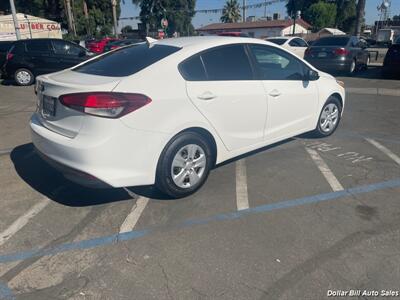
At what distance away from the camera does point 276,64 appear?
15.2ft

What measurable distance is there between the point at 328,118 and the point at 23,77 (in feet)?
35.5

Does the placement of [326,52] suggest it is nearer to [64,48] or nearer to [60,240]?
[64,48]

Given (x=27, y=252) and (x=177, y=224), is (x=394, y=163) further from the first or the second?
(x=27, y=252)

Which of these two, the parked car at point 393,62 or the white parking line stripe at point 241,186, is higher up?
the parked car at point 393,62

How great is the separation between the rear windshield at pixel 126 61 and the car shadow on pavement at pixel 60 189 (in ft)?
4.27

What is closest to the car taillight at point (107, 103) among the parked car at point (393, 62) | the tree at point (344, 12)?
the parked car at point (393, 62)

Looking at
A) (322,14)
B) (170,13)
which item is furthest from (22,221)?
(322,14)

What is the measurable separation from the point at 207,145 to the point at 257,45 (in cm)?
149

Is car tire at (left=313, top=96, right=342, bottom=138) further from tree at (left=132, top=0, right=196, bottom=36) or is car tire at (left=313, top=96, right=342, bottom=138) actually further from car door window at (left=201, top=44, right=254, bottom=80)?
tree at (left=132, top=0, right=196, bottom=36)

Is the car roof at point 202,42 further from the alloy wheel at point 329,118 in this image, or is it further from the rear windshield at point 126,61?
the alloy wheel at point 329,118

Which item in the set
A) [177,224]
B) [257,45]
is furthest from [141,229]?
[257,45]

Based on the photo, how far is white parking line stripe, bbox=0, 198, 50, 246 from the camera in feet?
10.3

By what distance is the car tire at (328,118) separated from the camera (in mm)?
5547

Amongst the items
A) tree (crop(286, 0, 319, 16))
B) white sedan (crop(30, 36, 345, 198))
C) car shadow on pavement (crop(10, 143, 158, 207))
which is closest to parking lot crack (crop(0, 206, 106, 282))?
car shadow on pavement (crop(10, 143, 158, 207))
